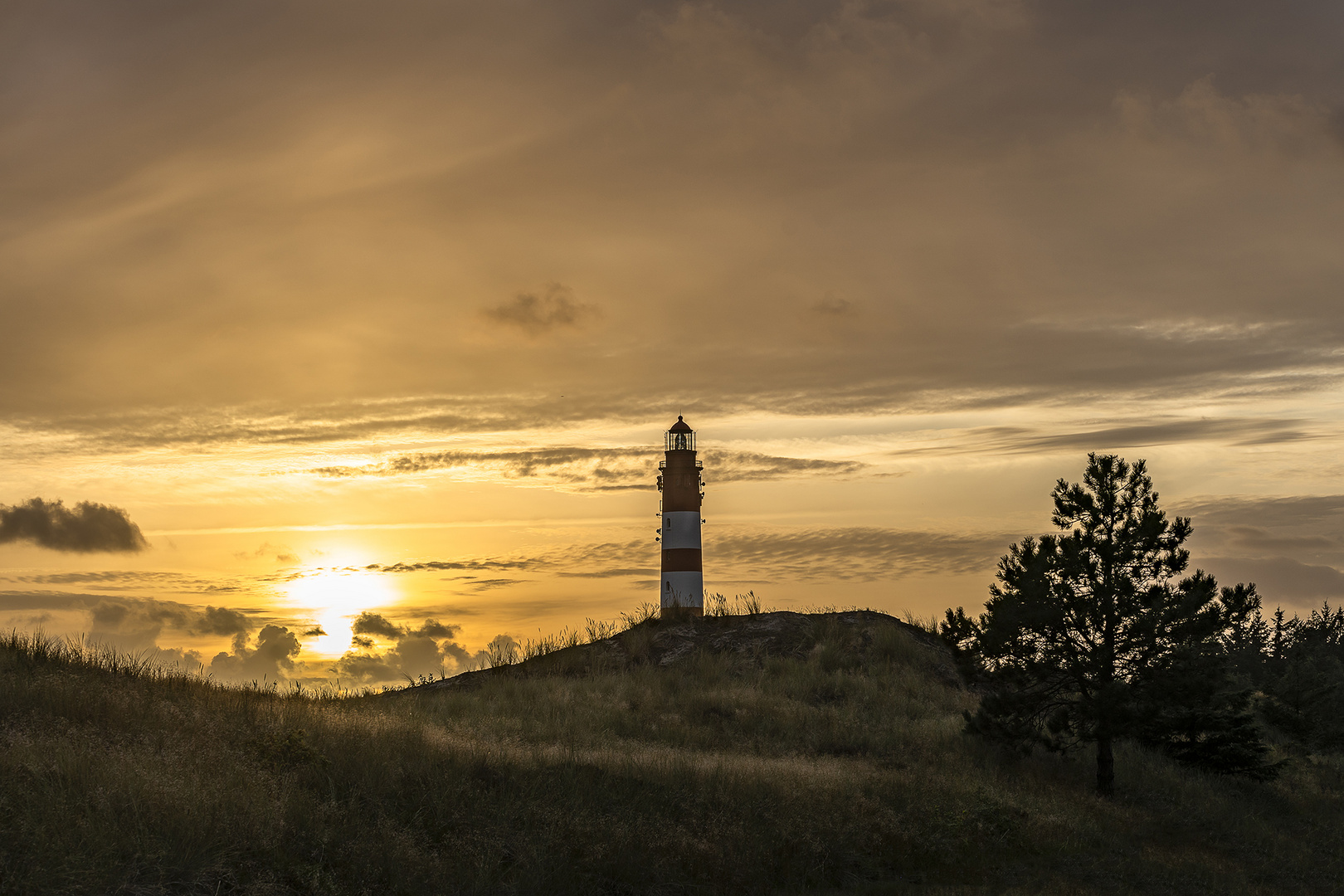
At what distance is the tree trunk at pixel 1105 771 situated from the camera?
76.3 feet

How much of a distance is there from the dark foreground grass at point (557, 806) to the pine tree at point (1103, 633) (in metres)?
1.67

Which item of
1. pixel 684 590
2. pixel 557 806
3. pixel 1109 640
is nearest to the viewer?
pixel 557 806

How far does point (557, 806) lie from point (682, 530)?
89.9ft

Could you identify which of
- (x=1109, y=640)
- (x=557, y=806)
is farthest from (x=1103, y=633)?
(x=557, y=806)

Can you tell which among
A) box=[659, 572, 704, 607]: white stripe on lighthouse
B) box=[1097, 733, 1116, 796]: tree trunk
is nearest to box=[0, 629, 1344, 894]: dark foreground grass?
box=[1097, 733, 1116, 796]: tree trunk

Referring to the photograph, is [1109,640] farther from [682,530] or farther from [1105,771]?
[682,530]

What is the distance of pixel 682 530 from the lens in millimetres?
42781

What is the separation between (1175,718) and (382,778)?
809 inches

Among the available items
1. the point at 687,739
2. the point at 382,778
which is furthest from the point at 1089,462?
the point at 382,778

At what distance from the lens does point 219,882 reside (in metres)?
11.2

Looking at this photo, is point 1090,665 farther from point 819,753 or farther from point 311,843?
point 311,843

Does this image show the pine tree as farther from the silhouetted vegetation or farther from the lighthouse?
the lighthouse

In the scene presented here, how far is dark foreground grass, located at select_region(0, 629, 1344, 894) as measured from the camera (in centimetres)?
1195

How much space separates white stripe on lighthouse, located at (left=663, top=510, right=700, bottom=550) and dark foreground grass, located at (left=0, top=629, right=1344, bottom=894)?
16.6m
